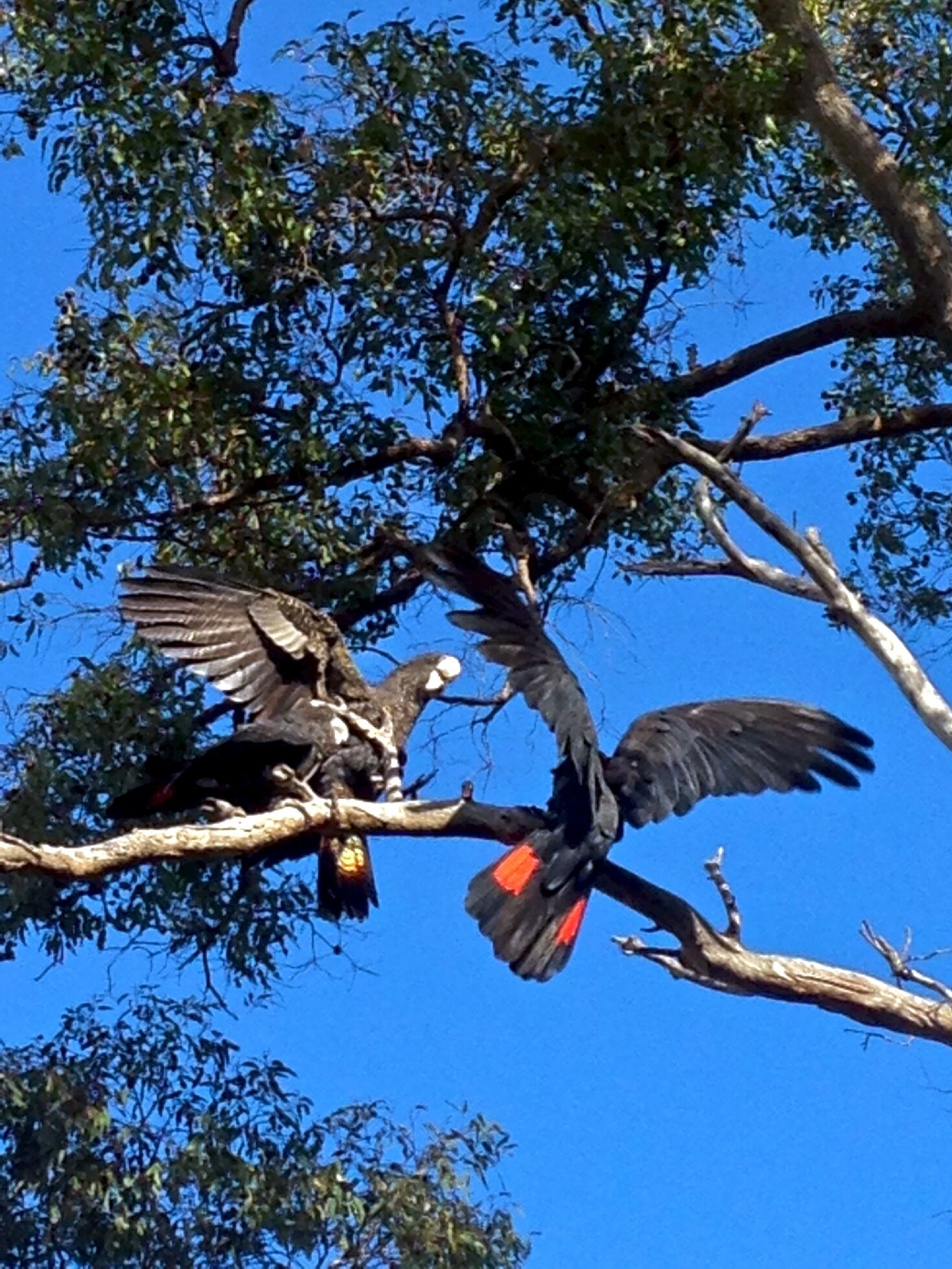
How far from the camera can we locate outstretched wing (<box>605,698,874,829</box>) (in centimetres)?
574

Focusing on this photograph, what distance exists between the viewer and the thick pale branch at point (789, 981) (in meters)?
5.23

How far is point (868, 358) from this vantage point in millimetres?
7859

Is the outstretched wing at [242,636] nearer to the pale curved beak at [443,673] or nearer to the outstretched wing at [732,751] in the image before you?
the pale curved beak at [443,673]

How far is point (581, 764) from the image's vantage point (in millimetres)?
5465

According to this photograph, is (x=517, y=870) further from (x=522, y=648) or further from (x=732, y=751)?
(x=732, y=751)

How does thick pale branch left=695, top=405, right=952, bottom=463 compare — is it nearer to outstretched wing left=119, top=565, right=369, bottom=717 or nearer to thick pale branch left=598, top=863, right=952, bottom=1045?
outstretched wing left=119, top=565, right=369, bottom=717

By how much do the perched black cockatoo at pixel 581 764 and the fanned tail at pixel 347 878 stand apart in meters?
0.83

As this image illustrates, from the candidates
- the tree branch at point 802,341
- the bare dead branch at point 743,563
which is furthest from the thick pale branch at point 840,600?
the tree branch at point 802,341

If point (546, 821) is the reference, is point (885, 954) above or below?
below

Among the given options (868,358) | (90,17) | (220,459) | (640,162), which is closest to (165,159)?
(90,17)

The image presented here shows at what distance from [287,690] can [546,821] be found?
124 centimetres

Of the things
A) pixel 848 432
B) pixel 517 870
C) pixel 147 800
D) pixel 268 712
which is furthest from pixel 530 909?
pixel 848 432

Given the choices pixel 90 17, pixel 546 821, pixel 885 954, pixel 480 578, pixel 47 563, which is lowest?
pixel 885 954

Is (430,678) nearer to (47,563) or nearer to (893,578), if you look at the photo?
(47,563)
